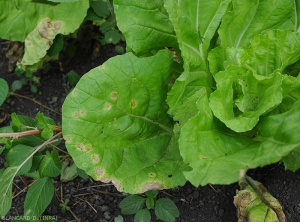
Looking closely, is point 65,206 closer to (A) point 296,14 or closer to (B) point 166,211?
(B) point 166,211

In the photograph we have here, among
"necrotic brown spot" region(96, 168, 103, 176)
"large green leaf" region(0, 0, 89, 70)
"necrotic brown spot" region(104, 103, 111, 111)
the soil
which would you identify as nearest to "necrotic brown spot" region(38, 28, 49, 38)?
"large green leaf" region(0, 0, 89, 70)

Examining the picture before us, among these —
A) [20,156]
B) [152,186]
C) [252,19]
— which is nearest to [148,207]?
[152,186]

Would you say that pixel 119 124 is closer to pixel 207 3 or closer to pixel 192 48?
pixel 192 48

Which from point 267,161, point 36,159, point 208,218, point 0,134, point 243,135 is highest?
point 267,161

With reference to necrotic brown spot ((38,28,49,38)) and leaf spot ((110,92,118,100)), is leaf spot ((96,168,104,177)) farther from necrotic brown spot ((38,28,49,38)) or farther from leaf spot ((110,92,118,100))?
necrotic brown spot ((38,28,49,38))

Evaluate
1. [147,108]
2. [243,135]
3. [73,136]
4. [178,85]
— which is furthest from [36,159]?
[243,135]
